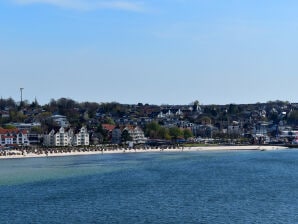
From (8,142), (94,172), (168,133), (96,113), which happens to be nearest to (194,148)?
(168,133)

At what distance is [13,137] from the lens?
302 ft

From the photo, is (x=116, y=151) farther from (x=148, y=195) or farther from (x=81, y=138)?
(x=148, y=195)

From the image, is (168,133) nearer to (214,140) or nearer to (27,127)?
(214,140)

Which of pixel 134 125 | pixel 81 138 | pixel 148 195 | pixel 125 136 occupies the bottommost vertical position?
pixel 148 195

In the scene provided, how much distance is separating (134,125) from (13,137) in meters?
30.5

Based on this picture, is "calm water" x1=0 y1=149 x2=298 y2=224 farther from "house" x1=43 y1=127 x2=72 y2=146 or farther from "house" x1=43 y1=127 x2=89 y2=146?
"house" x1=43 y1=127 x2=89 y2=146

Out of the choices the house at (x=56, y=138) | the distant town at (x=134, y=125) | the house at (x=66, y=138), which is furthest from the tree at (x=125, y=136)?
the house at (x=56, y=138)

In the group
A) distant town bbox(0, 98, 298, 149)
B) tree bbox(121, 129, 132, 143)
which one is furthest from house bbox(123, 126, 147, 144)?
tree bbox(121, 129, 132, 143)

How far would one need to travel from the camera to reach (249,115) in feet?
532

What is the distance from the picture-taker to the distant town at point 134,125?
319 feet

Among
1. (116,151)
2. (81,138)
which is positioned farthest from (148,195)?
(81,138)

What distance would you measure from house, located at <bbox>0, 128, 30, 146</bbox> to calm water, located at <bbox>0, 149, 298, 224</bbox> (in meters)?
38.4

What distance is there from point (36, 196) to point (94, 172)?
1557 centimetres

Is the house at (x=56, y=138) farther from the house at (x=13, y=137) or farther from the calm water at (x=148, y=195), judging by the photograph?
the calm water at (x=148, y=195)
